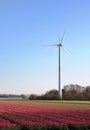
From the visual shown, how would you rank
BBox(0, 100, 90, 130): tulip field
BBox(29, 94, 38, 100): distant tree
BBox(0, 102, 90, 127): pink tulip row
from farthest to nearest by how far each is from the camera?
BBox(29, 94, 38, 100): distant tree < BBox(0, 102, 90, 127): pink tulip row < BBox(0, 100, 90, 130): tulip field

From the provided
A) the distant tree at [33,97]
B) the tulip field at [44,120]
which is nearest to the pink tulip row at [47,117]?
the tulip field at [44,120]

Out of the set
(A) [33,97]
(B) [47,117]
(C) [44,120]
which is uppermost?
(A) [33,97]

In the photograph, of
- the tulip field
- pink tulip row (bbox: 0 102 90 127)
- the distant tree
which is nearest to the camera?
the tulip field

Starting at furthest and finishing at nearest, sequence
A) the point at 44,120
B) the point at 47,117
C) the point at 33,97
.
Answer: the point at 33,97 → the point at 47,117 → the point at 44,120

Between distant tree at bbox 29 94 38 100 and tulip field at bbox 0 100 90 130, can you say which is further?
distant tree at bbox 29 94 38 100

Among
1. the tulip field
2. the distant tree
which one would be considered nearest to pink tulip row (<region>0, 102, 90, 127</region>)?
the tulip field

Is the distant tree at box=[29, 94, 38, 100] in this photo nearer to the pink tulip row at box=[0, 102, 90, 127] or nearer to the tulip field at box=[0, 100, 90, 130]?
the pink tulip row at box=[0, 102, 90, 127]

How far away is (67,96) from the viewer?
123375 millimetres

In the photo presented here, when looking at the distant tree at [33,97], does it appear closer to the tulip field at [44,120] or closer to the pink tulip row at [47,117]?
the pink tulip row at [47,117]

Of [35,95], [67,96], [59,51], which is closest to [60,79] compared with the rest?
[59,51]

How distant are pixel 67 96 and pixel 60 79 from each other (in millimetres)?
27084

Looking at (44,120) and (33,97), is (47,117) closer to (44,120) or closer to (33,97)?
(44,120)

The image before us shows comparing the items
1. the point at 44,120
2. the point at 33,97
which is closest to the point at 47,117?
the point at 44,120

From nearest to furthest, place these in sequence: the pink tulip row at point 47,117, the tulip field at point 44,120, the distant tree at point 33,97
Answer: the tulip field at point 44,120 < the pink tulip row at point 47,117 < the distant tree at point 33,97
